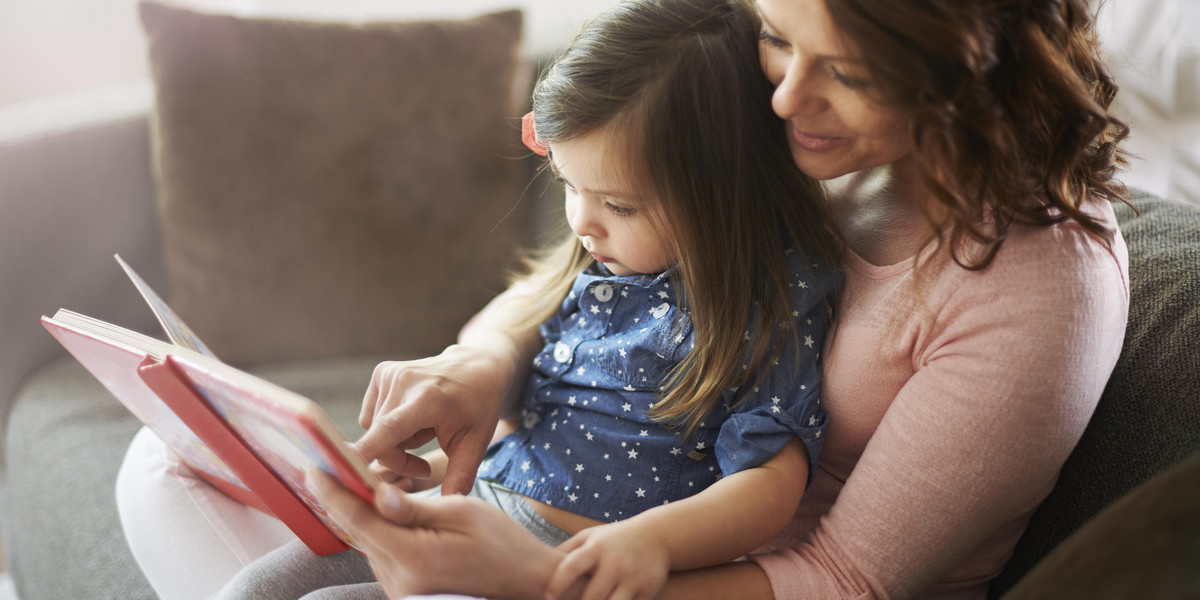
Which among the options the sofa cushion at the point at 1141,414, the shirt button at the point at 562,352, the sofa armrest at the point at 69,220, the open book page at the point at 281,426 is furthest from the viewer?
the sofa armrest at the point at 69,220

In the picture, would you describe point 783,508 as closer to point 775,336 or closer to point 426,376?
point 775,336

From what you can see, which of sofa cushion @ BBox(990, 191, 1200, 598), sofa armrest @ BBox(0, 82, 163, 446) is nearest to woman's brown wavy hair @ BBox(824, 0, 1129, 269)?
sofa cushion @ BBox(990, 191, 1200, 598)

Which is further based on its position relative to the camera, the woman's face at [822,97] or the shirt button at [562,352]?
the shirt button at [562,352]

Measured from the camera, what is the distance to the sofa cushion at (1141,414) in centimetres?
74

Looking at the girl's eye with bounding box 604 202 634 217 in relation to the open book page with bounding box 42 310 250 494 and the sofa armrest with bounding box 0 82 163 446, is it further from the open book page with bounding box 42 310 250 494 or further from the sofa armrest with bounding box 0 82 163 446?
the sofa armrest with bounding box 0 82 163 446

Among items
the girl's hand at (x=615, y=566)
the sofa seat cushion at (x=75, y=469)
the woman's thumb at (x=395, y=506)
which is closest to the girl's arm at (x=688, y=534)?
the girl's hand at (x=615, y=566)

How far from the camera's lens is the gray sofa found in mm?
766

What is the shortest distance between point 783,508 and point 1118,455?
0.30 metres

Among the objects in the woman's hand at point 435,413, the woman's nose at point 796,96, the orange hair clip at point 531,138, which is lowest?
the woman's hand at point 435,413

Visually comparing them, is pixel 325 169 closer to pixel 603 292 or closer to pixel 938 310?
pixel 603 292

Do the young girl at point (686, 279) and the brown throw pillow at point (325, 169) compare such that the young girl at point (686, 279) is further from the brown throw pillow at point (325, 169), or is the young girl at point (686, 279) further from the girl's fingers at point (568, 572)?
the brown throw pillow at point (325, 169)

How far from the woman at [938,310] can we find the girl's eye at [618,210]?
0.16 metres

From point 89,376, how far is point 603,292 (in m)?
0.95

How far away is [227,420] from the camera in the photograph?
0.68 metres
